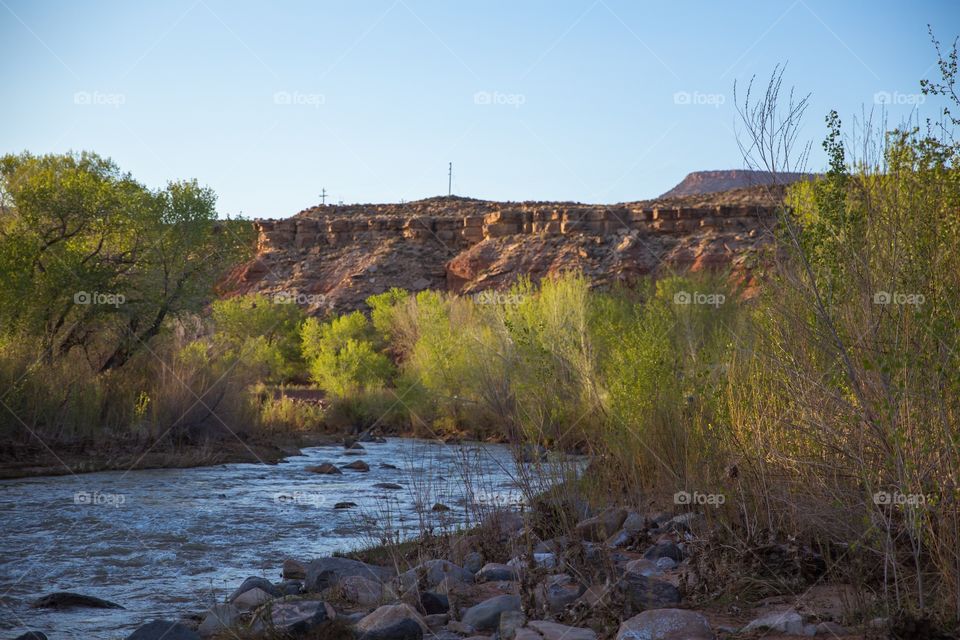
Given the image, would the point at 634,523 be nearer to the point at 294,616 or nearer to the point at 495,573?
the point at 495,573

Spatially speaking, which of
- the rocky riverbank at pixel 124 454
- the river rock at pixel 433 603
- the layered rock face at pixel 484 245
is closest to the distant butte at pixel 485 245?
the layered rock face at pixel 484 245

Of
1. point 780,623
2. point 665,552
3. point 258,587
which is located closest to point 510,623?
point 780,623

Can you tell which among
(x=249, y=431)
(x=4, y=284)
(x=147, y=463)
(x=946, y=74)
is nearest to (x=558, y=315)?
(x=249, y=431)

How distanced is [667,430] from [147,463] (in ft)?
32.6

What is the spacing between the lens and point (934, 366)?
4395 millimetres

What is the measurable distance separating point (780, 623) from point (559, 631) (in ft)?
3.76

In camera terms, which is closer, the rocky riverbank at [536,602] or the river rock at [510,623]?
the rocky riverbank at [536,602]

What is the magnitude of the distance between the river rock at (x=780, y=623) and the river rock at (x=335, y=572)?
2816 mm

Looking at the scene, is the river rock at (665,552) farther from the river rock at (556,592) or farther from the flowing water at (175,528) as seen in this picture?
the flowing water at (175,528)

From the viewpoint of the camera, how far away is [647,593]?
516 cm

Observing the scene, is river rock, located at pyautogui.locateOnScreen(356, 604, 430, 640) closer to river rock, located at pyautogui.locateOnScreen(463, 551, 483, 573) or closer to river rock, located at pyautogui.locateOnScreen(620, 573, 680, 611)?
river rock, located at pyautogui.locateOnScreen(620, 573, 680, 611)

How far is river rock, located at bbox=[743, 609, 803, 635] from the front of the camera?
4.44 m

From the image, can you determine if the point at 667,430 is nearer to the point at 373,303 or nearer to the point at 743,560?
the point at 743,560

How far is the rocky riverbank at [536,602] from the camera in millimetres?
4590
